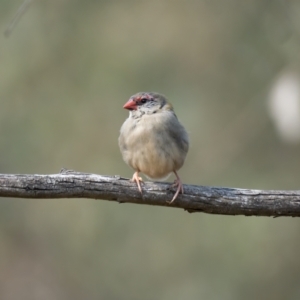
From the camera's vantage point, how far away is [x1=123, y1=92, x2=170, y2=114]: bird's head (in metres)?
5.93

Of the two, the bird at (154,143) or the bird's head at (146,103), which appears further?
the bird's head at (146,103)

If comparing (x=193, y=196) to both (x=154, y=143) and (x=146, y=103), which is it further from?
(x=146, y=103)

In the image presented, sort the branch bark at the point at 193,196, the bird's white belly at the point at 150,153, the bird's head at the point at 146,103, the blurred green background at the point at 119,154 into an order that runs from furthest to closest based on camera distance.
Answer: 1. the blurred green background at the point at 119,154
2. the bird's head at the point at 146,103
3. the bird's white belly at the point at 150,153
4. the branch bark at the point at 193,196

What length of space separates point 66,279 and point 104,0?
14.2 feet

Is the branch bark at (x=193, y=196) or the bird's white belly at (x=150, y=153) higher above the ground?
the bird's white belly at (x=150, y=153)

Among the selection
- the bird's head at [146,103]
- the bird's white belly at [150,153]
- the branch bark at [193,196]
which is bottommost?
the branch bark at [193,196]

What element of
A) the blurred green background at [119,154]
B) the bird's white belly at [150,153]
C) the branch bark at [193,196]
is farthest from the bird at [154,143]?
the blurred green background at [119,154]

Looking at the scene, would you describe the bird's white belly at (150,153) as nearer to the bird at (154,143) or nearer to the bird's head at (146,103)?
the bird at (154,143)

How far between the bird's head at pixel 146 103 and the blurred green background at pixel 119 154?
9.91 feet

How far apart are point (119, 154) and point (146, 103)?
4.08 metres

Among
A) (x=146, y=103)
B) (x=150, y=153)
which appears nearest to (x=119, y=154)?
(x=146, y=103)

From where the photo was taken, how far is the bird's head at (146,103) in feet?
19.4

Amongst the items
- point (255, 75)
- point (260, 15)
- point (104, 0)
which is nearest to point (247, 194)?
point (260, 15)

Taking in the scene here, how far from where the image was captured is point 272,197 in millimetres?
5137
